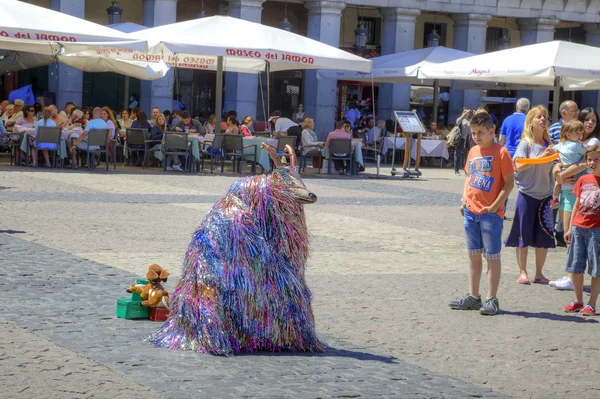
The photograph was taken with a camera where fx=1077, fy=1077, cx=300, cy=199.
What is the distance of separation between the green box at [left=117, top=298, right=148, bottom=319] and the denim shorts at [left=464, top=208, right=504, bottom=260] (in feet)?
9.01

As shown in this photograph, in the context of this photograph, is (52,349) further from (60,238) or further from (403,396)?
(60,238)

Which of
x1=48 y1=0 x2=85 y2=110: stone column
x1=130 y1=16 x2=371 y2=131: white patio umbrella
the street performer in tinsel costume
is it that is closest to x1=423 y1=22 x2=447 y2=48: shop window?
x1=48 y1=0 x2=85 y2=110: stone column

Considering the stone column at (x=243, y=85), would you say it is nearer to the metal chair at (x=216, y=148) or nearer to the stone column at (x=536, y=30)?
the metal chair at (x=216, y=148)

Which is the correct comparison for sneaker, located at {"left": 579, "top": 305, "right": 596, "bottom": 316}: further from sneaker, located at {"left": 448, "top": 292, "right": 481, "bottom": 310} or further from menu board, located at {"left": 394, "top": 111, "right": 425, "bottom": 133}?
menu board, located at {"left": 394, "top": 111, "right": 425, "bottom": 133}

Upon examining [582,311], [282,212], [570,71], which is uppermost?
[570,71]

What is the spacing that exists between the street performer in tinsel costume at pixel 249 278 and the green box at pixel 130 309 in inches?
31.1

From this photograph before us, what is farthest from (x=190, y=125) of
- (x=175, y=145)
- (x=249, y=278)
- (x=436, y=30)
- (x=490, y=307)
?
(x=249, y=278)

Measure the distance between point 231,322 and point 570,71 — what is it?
14.6 metres

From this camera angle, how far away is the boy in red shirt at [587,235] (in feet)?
28.5

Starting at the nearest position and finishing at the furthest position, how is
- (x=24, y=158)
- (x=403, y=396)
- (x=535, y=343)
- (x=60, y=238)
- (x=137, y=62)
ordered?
(x=403, y=396), (x=535, y=343), (x=60, y=238), (x=24, y=158), (x=137, y=62)

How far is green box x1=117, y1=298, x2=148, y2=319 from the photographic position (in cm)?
732

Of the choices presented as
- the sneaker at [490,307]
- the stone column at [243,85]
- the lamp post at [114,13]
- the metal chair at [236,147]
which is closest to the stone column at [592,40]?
the stone column at [243,85]

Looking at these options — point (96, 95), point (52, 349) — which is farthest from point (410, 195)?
point (96, 95)

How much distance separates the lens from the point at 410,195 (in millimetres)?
18953
